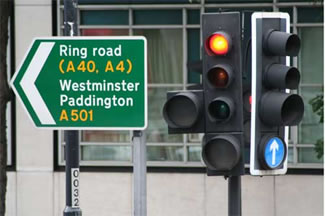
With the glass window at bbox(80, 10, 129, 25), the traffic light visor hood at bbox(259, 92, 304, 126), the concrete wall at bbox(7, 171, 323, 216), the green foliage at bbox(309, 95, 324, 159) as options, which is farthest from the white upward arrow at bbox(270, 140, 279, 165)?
the glass window at bbox(80, 10, 129, 25)

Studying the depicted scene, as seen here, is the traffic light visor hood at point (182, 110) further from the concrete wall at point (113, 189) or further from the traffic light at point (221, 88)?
the concrete wall at point (113, 189)

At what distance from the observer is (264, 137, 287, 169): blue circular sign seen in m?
7.13

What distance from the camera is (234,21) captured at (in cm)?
712

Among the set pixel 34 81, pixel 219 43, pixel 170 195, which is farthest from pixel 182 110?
pixel 170 195

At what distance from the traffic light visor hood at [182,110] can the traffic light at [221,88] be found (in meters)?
0.12

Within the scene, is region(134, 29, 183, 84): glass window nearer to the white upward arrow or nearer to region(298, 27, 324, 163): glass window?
region(298, 27, 324, 163): glass window

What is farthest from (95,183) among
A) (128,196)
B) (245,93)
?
(245,93)

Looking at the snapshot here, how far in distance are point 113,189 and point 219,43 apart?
8568mm

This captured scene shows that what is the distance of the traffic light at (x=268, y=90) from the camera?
710 centimetres

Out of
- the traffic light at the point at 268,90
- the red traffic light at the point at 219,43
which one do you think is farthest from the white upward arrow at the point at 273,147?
the red traffic light at the point at 219,43

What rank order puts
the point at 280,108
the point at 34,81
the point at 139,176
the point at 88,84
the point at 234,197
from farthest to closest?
the point at 234,197 < the point at 280,108 < the point at 34,81 < the point at 88,84 < the point at 139,176

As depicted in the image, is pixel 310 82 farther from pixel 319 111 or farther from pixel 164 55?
pixel 164 55

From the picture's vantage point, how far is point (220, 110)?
7.14 m

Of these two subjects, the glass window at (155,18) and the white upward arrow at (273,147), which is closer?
the white upward arrow at (273,147)
